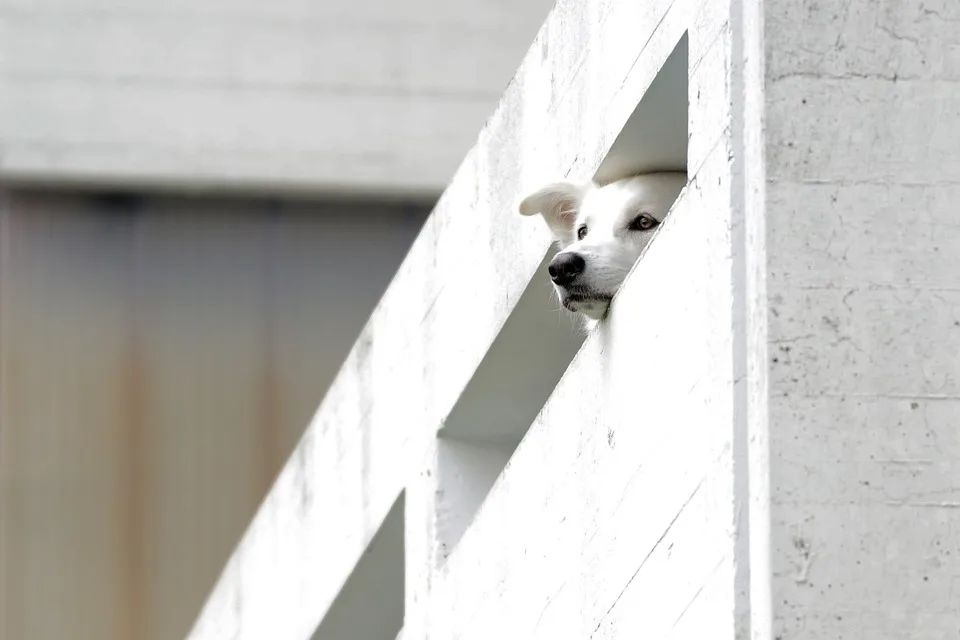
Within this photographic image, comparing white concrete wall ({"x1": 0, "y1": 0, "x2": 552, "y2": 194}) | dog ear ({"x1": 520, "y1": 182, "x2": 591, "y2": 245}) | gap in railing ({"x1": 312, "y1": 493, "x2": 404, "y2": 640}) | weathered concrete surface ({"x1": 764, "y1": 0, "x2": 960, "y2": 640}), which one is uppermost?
white concrete wall ({"x1": 0, "y1": 0, "x2": 552, "y2": 194})

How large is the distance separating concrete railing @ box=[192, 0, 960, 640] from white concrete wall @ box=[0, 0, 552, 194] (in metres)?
7.86

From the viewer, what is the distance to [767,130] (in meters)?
4.38

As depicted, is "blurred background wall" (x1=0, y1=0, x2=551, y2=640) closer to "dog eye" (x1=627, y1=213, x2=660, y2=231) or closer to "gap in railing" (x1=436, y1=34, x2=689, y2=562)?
"gap in railing" (x1=436, y1=34, x2=689, y2=562)

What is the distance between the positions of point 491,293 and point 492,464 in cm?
74

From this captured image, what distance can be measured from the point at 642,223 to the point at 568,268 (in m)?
0.62

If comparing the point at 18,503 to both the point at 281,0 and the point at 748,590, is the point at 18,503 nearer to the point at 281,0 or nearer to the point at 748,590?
the point at 281,0

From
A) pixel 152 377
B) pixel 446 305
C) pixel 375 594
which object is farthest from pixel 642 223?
pixel 152 377

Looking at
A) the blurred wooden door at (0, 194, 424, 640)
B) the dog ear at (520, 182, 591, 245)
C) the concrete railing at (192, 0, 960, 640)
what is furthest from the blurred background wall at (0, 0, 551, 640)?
the dog ear at (520, 182, 591, 245)

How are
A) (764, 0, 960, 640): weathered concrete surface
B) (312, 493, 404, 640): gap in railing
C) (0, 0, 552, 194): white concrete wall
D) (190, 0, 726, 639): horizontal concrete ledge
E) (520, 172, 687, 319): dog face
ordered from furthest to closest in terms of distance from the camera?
(0, 0, 552, 194): white concrete wall < (312, 493, 404, 640): gap in railing < (520, 172, 687, 319): dog face < (190, 0, 726, 639): horizontal concrete ledge < (764, 0, 960, 640): weathered concrete surface

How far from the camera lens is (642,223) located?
21.0 ft

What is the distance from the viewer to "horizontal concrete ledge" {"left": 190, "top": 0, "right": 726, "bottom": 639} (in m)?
5.77

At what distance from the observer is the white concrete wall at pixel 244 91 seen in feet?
48.2

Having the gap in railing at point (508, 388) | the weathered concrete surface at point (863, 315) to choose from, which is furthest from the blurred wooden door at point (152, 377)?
the weathered concrete surface at point (863, 315)

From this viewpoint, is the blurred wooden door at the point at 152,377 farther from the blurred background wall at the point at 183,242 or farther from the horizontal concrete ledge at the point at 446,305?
the horizontal concrete ledge at the point at 446,305
